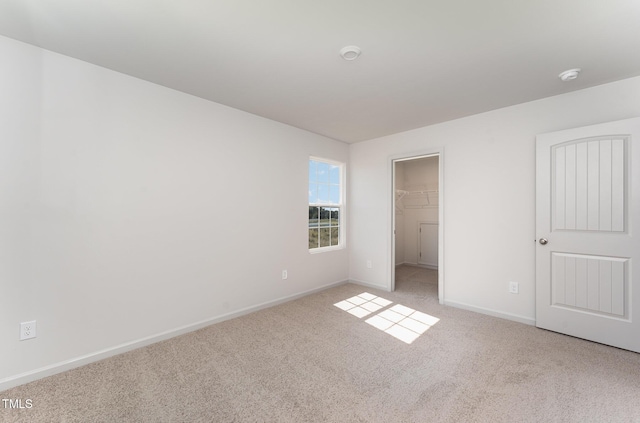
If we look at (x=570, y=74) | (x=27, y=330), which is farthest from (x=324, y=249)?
(x=570, y=74)

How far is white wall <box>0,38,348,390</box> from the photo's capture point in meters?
1.89

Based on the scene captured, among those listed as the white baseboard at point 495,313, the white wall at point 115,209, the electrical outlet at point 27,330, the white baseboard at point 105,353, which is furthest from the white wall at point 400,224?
the electrical outlet at point 27,330

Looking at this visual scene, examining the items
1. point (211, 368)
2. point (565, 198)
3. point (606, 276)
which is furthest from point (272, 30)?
point (606, 276)

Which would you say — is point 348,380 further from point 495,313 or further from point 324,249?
point 324,249

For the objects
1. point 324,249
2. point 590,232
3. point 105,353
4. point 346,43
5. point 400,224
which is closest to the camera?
point 346,43

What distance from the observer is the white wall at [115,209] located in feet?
6.22

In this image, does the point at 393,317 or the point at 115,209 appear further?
the point at 393,317

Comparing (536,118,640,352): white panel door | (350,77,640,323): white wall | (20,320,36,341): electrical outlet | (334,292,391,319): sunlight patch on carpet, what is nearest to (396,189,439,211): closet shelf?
(350,77,640,323): white wall

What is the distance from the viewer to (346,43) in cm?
187

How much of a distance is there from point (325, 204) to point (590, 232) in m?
3.06

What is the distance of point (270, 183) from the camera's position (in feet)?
11.3

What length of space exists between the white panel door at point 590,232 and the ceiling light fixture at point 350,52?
2.20 metres

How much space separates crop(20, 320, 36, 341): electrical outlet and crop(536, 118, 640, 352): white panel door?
4462 millimetres

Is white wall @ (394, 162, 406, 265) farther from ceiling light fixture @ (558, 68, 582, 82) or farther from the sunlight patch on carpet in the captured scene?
Answer: ceiling light fixture @ (558, 68, 582, 82)
